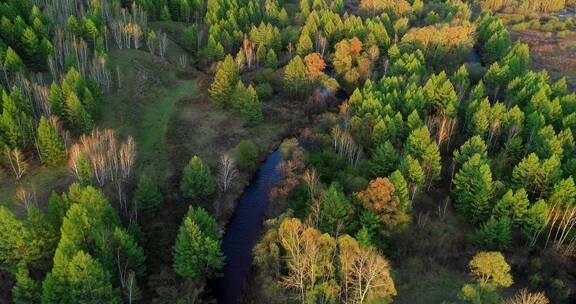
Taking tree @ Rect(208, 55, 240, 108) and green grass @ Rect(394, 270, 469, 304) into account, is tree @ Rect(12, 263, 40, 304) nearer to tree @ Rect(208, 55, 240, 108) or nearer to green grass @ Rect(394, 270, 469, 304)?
green grass @ Rect(394, 270, 469, 304)

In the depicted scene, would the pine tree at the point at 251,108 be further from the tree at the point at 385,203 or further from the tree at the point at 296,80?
the tree at the point at 385,203

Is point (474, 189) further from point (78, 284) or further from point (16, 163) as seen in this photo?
point (16, 163)

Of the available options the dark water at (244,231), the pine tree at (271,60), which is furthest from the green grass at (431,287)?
the pine tree at (271,60)

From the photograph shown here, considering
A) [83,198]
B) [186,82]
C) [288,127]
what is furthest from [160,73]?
[83,198]

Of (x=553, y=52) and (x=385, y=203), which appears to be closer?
(x=385, y=203)

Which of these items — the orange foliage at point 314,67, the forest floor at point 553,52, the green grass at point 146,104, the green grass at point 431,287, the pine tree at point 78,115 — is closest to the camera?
the green grass at point 431,287

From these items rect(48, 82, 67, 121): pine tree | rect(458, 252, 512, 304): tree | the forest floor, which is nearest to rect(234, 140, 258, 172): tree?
rect(48, 82, 67, 121): pine tree

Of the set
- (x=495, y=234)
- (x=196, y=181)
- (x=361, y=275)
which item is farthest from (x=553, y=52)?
(x=361, y=275)
